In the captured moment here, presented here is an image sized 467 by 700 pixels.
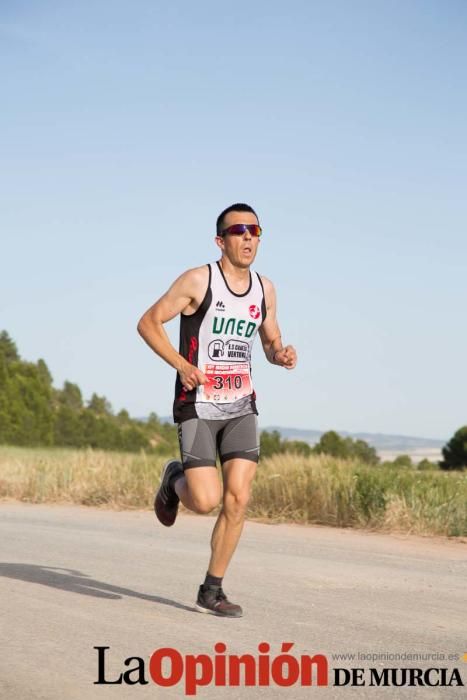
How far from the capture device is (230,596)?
812 centimetres

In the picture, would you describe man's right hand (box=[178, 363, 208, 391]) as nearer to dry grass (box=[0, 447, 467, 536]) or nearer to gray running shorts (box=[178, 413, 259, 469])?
gray running shorts (box=[178, 413, 259, 469])

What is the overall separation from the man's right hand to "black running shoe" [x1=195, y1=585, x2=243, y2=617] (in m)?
1.36

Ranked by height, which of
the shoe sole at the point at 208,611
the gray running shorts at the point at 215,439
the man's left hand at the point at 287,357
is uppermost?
the man's left hand at the point at 287,357

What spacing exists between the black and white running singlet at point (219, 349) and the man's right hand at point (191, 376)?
0.21 meters

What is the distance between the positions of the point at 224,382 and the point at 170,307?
60 cm

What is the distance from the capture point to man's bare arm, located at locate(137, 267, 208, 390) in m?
7.32

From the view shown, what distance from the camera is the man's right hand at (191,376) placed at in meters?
7.12

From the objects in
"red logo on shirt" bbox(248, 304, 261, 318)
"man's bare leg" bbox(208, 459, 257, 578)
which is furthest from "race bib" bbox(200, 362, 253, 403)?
"man's bare leg" bbox(208, 459, 257, 578)

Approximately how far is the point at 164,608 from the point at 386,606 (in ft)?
4.97

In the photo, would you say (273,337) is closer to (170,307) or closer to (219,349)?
(219,349)

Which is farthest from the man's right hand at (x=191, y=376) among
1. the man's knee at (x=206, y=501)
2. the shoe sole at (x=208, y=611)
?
the shoe sole at (x=208, y=611)

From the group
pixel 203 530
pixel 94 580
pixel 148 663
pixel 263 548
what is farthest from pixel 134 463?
pixel 148 663

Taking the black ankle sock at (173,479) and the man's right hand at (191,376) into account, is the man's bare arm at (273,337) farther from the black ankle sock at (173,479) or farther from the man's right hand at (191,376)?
the black ankle sock at (173,479)

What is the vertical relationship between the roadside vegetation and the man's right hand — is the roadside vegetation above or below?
below
